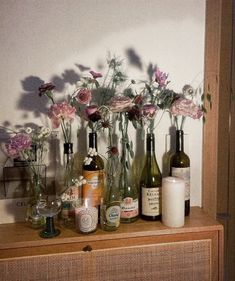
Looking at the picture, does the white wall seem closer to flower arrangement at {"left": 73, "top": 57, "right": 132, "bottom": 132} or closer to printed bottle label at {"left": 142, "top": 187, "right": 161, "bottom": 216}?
flower arrangement at {"left": 73, "top": 57, "right": 132, "bottom": 132}

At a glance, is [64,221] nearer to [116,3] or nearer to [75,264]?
[75,264]

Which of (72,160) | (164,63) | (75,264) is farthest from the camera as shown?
(164,63)

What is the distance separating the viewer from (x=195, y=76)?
131cm

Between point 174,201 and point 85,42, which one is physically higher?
point 85,42

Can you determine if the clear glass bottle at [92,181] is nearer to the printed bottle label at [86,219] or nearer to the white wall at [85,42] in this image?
the printed bottle label at [86,219]

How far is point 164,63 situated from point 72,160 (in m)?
0.54

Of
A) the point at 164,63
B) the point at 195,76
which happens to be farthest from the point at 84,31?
the point at 195,76

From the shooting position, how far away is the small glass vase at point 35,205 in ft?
3.69

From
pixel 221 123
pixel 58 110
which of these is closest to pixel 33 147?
pixel 58 110

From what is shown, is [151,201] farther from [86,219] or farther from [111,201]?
[86,219]

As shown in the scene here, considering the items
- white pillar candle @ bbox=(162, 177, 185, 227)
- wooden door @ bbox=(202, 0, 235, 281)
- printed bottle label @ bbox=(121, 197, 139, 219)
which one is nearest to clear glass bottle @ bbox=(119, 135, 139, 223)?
printed bottle label @ bbox=(121, 197, 139, 219)

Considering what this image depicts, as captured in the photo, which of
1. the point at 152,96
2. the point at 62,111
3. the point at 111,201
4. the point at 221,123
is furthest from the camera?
the point at 221,123

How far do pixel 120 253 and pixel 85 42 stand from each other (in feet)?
2.59

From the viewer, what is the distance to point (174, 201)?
1.11 m
